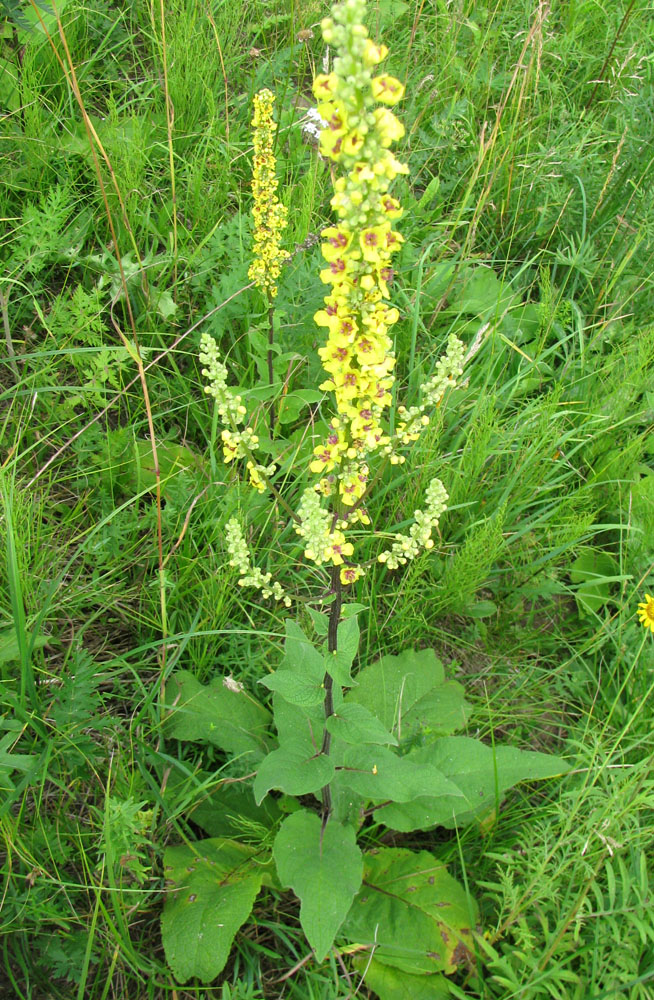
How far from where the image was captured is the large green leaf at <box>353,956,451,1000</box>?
6.97ft

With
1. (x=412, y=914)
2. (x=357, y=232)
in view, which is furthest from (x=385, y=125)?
(x=412, y=914)

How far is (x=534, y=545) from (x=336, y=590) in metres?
1.52

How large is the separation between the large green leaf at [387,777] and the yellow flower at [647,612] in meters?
1.10

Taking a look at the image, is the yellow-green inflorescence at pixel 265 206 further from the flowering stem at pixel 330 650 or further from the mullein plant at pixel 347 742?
the flowering stem at pixel 330 650

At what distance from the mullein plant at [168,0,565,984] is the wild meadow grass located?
0.40ft

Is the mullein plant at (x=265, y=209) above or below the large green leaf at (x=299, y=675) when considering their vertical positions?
above

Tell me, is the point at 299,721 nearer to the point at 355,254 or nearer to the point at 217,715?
the point at 217,715

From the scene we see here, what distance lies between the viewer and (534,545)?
10.2ft

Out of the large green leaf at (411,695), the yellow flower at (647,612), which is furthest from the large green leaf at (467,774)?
the yellow flower at (647,612)

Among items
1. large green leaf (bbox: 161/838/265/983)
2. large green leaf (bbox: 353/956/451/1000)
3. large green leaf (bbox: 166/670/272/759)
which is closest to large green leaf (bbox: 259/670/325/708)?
large green leaf (bbox: 166/670/272/759)

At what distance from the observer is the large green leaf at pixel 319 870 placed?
1.95 metres

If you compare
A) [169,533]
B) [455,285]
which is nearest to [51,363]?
[169,533]

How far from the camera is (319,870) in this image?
209 centimetres

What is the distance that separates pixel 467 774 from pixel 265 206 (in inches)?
94.0
